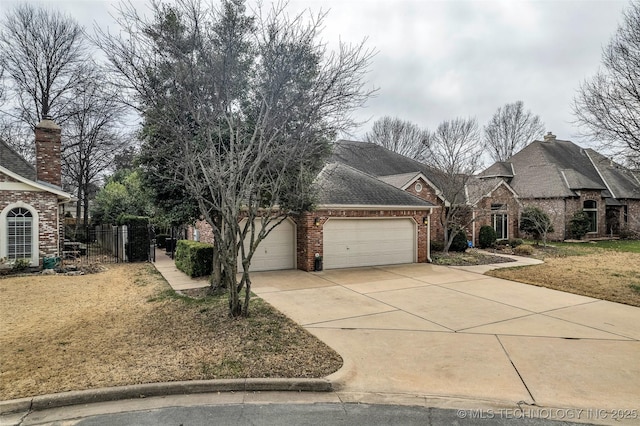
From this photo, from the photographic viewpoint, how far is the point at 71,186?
1094 inches

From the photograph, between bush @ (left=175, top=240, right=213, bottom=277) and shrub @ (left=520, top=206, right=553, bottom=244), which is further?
shrub @ (left=520, top=206, right=553, bottom=244)

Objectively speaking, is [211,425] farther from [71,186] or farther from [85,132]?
[71,186]

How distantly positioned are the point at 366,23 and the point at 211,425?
7.03 metres

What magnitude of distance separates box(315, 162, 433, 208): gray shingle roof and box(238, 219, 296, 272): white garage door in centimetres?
174

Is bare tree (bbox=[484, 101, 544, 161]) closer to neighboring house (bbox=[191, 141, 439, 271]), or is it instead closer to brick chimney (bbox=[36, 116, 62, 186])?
neighboring house (bbox=[191, 141, 439, 271])

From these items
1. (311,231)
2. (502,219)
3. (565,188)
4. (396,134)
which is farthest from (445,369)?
(396,134)

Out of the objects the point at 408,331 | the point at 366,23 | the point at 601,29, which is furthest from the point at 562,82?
the point at 408,331

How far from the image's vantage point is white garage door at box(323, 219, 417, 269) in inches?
494

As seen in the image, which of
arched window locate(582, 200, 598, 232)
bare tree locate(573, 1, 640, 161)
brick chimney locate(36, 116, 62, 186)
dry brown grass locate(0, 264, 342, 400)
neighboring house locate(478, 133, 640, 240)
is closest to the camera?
dry brown grass locate(0, 264, 342, 400)

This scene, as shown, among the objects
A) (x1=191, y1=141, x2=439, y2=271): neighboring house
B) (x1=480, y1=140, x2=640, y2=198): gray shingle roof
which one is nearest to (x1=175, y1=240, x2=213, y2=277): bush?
(x1=191, y1=141, x2=439, y2=271): neighboring house

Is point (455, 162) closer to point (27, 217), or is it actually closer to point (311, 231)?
point (311, 231)

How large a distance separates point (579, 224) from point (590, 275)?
43.4ft

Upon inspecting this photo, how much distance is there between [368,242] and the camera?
13.2 meters

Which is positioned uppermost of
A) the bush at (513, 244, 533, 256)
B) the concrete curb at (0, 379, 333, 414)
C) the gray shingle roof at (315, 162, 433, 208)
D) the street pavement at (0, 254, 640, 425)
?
the gray shingle roof at (315, 162, 433, 208)
